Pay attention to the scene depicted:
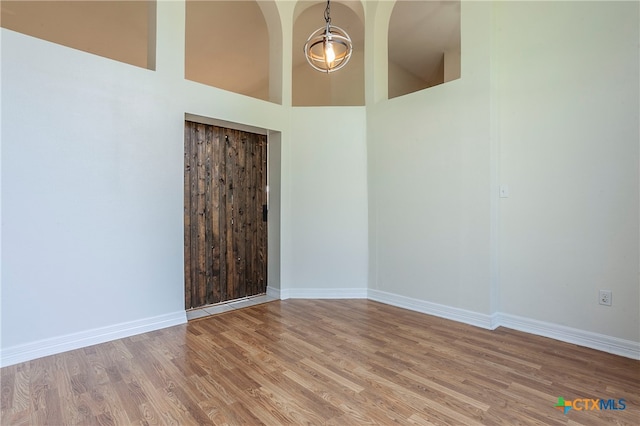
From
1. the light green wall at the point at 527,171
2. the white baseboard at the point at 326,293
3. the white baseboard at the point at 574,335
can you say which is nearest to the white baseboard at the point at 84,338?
the white baseboard at the point at 326,293

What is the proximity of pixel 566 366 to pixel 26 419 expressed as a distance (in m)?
3.24

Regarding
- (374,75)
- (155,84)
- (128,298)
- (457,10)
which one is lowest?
(128,298)

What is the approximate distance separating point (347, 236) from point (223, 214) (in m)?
1.47

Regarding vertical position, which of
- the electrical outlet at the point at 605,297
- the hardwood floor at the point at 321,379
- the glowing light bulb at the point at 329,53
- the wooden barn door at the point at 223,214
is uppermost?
the glowing light bulb at the point at 329,53

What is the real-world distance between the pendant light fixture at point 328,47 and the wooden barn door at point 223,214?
4.80 ft

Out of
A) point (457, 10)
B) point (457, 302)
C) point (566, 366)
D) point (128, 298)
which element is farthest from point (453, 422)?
point (457, 10)

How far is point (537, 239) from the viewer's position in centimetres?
286

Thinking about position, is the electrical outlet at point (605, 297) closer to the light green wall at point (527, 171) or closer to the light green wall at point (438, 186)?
the light green wall at point (527, 171)

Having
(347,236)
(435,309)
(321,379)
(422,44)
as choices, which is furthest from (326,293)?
(422,44)

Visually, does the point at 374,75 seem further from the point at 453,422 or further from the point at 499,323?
the point at 453,422

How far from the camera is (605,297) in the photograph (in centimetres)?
252

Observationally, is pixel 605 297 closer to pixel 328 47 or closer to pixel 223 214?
pixel 328 47

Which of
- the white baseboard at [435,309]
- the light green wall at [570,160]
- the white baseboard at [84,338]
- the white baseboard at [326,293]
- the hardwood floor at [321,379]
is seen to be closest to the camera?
the hardwood floor at [321,379]

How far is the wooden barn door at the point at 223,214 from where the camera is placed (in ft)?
11.5
